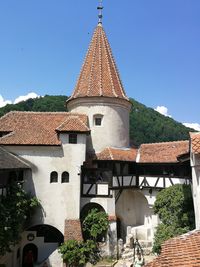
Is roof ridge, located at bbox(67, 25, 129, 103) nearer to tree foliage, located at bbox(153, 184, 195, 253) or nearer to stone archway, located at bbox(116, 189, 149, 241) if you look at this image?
stone archway, located at bbox(116, 189, 149, 241)

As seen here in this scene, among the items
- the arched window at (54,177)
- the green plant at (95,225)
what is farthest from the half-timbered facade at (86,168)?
the green plant at (95,225)

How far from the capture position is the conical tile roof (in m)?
24.1

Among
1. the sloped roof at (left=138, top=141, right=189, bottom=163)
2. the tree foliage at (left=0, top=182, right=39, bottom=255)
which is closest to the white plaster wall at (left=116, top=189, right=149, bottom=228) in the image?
the sloped roof at (left=138, top=141, right=189, bottom=163)

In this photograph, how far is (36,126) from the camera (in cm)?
2209

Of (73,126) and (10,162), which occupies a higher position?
A: (73,126)

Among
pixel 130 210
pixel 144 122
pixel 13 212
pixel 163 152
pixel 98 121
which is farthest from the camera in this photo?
pixel 144 122

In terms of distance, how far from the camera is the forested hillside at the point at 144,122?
70.2m

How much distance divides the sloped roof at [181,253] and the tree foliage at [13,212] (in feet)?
36.0

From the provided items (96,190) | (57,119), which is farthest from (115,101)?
(96,190)

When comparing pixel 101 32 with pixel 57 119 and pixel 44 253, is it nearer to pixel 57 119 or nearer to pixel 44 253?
pixel 57 119

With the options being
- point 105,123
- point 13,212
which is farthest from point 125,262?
point 105,123

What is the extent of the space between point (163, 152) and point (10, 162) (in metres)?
10.8

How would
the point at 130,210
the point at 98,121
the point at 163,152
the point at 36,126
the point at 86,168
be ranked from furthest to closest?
the point at 98,121, the point at 130,210, the point at 163,152, the point at 36,126, the point at 86,168

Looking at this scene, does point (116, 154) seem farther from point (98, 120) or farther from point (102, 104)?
point (102, 104)
